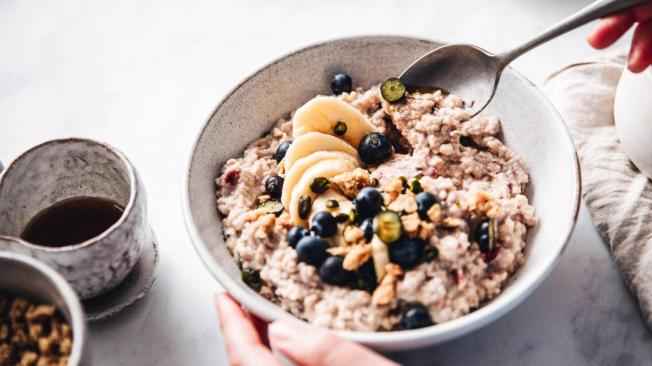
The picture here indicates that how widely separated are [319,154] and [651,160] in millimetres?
716

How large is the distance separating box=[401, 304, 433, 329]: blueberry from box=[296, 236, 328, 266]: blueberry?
0.18 metres

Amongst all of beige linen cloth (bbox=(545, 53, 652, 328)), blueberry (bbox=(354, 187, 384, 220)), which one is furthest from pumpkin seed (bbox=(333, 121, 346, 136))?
beige linen cloth (bbox=(545, 53, 652, 328))

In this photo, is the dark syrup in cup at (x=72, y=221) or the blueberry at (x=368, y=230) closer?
the blueberry at (x=368, y=230)

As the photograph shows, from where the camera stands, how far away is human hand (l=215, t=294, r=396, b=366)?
0.95 m

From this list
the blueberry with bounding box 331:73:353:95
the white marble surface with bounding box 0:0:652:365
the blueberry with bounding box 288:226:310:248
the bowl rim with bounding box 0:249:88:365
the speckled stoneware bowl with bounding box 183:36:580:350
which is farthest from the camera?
the blueberry with bounding box 331:73:353:95

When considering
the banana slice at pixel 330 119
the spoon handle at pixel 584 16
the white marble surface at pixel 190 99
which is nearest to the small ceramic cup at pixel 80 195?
the white marble surface at pixel 190 99

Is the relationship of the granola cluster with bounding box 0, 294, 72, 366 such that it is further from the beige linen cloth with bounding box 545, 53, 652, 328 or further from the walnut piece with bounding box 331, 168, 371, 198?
the beige linen cloth with bounding box 545, 53, 652, 328

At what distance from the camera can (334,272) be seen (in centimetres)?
108

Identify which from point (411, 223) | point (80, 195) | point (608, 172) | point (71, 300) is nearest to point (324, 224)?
point (411, 223)

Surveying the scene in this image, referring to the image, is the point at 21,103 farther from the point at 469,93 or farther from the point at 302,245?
the point at 469,93

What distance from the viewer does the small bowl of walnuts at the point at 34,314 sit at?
982 millimetres

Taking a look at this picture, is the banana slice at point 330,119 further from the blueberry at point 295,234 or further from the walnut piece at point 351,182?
the blueberry at point 295,234

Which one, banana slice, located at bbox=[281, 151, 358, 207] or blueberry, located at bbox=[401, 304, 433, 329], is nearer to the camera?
blueberry, located at bbox=[401, 304, 433, 329]

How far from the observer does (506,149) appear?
1.32m
